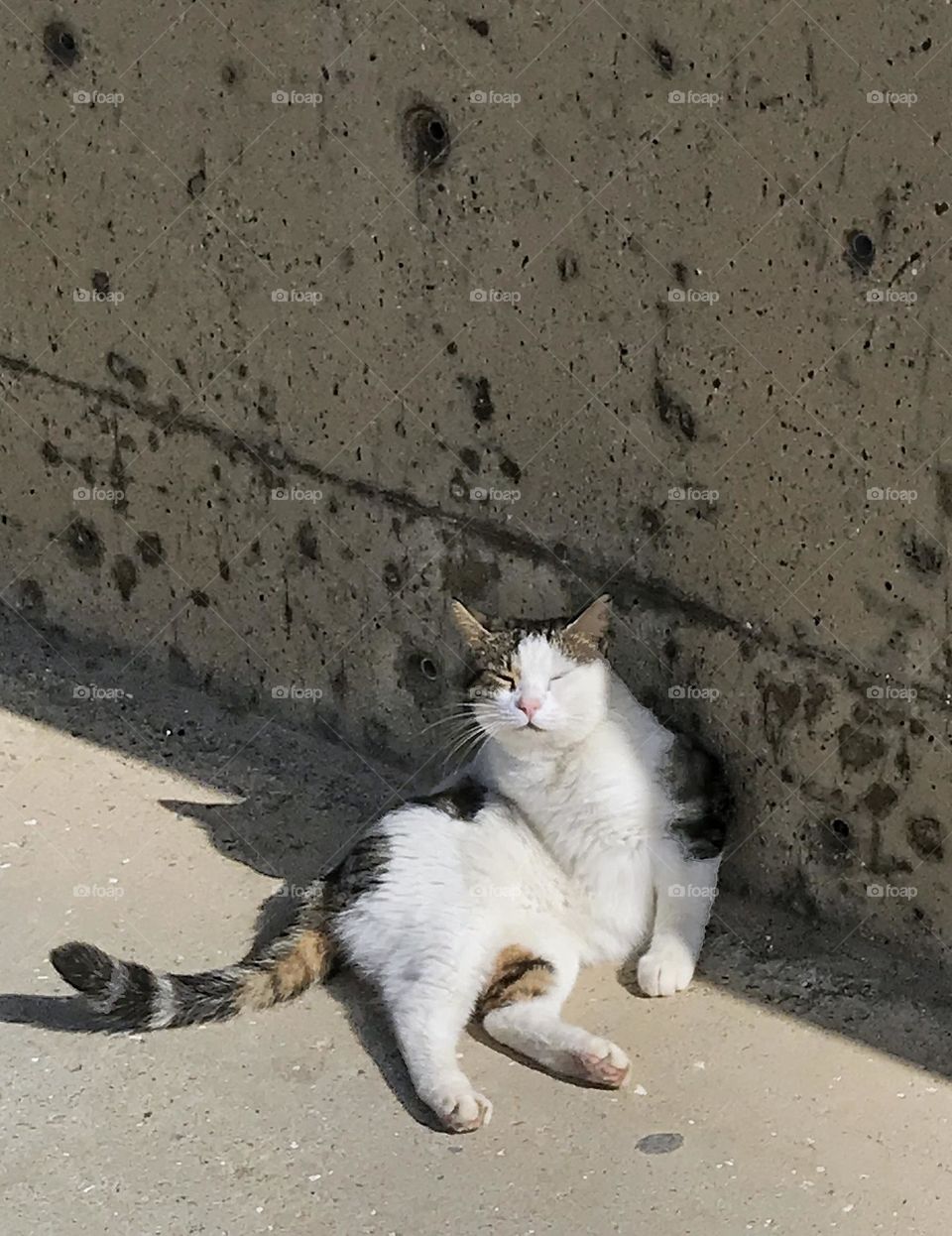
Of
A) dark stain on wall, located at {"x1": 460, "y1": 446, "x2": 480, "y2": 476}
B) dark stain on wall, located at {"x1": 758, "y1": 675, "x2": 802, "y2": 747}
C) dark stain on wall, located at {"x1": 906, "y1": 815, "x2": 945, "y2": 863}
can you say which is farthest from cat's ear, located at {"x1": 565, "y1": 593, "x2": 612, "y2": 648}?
dark stain on wall, located at {"x1": 906, "y1": 815, "x2": 945, "y2": 863}

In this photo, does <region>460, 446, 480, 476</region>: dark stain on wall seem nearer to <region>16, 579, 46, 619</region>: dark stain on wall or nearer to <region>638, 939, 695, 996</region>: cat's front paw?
<region>638, 939, 695, 996</region>: cat's front paw

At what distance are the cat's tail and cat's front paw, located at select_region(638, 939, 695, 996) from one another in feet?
2.30

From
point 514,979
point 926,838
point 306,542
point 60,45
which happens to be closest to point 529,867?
point 514,979

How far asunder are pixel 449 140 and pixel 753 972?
2.05 metres

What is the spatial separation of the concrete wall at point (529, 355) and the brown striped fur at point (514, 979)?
615mm

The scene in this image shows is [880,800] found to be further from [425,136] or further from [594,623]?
[425,136]

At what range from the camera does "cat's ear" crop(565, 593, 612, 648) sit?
11.9ft

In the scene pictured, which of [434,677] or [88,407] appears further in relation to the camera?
[88,407]

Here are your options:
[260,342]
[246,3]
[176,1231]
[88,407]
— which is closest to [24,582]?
[88,407]

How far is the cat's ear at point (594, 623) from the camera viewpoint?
3.63m

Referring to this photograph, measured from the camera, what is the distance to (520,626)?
3715 mm

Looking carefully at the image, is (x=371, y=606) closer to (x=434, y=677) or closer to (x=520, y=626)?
(x=434, y=677)

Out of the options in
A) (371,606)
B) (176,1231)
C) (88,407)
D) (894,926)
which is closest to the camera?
(176,1231)

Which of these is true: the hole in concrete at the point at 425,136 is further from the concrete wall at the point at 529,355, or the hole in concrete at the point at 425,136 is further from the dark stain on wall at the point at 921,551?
the dark stain on wall at the point at 921,551
